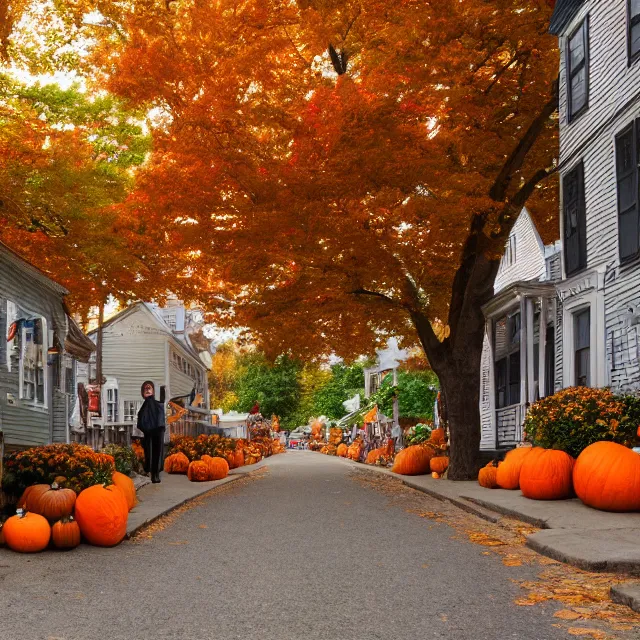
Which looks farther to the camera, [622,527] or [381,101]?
[381,101]

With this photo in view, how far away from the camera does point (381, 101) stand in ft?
51.2

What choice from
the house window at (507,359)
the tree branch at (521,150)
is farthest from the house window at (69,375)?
the house window at (507,359)

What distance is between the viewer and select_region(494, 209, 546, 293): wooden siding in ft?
79.3

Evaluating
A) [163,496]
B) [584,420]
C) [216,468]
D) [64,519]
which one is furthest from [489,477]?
[64,519]

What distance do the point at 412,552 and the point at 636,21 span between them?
10.3 meters

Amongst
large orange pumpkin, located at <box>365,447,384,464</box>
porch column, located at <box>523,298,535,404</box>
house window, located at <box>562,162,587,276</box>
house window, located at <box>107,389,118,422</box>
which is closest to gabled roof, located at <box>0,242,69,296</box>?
porch column, located at <box>523,298,535,404</box>

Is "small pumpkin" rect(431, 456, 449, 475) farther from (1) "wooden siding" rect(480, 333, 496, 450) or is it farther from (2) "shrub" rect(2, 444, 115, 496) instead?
(2) "shrub" rect(2, 444, 115, 496)

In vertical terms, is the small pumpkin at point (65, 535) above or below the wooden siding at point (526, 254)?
below

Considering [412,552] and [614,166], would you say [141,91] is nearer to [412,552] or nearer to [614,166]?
[614,166]

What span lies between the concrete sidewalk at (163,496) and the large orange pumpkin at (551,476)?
5.32 m

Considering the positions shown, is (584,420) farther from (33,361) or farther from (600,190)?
(33,361)

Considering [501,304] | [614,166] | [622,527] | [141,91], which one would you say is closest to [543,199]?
[501,304]

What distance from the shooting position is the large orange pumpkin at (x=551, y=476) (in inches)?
505

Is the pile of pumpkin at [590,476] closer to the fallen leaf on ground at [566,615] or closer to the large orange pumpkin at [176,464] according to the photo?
the fallen leaf on ground at [566,615]
